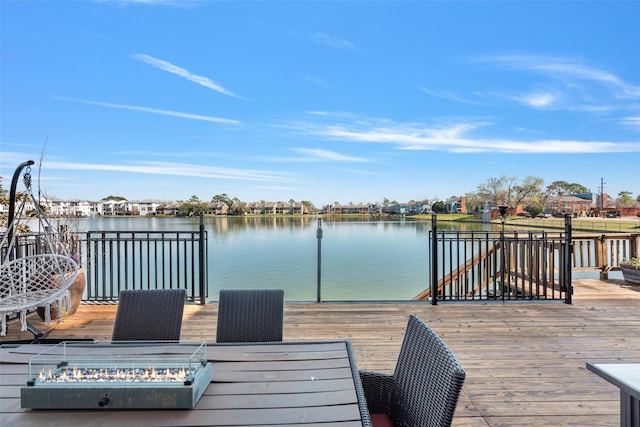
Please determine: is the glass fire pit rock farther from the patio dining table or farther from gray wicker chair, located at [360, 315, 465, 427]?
gray wicker chair, located at [360, 315, 465, 427]

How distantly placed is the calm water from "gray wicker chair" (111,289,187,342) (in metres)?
3.27

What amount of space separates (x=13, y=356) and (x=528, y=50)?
1774 cm

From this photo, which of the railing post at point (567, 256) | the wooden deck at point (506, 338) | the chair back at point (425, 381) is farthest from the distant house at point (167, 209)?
the chair back at point (425, 381)

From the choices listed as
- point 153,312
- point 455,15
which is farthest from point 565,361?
point 455,15

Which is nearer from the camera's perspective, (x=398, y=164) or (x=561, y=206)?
(x=561, y=206)

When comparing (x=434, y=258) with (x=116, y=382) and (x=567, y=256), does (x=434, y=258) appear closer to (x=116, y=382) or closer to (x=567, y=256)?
(x=567, y=256)

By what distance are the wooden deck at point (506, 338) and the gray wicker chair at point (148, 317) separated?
5.45 ft

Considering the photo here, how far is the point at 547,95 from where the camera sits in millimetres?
18172

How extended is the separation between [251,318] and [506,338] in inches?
113

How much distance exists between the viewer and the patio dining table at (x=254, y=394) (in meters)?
1.17

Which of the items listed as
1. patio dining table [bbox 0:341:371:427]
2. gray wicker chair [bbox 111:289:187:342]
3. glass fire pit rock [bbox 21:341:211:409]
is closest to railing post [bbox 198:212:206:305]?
gray wicker chair [bbox 111:289:187:342]

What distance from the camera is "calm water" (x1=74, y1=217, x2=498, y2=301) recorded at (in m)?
7.41

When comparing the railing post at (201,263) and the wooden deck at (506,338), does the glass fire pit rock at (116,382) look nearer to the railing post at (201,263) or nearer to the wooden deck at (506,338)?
the wooden deck at (506,338)

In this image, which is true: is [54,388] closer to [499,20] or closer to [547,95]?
[499,20]
